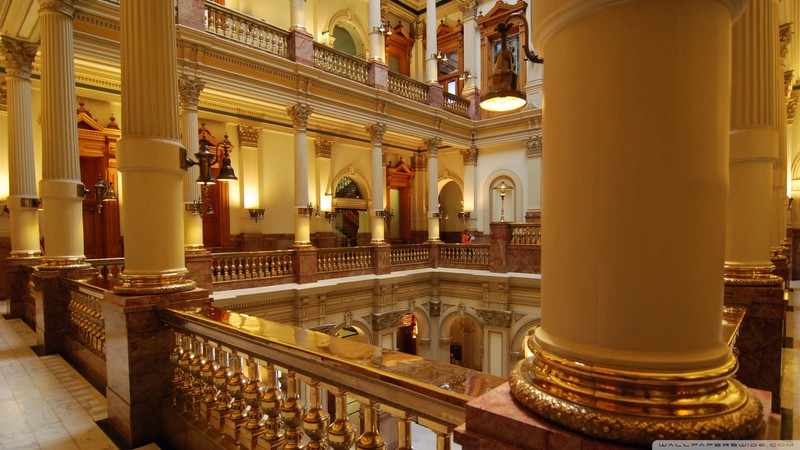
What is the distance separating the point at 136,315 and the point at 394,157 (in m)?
15.3

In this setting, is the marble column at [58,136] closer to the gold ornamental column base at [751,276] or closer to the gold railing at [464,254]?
the gold ornamental column base at [751,276]

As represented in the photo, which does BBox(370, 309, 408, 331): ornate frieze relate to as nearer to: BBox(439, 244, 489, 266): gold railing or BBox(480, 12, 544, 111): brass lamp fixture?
BBox(439, 244, 489, 266): gold railing

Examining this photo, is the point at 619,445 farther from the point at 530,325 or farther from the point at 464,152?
the point at 464,152

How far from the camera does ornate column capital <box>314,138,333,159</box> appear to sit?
1477cm

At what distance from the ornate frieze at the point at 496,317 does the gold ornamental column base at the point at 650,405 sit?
10.8m

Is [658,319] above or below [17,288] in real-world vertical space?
above

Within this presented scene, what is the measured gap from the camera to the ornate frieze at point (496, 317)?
1160cm

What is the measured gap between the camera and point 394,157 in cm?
1792

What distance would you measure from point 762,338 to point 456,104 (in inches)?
536

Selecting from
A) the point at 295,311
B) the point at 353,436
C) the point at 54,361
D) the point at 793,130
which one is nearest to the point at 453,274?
the point at 295,311

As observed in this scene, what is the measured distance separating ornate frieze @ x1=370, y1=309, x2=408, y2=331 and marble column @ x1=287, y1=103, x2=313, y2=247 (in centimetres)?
281

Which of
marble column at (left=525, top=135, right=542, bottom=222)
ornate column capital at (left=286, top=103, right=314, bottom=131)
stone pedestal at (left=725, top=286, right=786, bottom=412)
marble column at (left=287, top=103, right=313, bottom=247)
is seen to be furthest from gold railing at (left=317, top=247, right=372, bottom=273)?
stone pedestal at (left=725, top=286, right=786, bottom=412)

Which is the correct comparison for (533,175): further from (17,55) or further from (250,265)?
(17,55)

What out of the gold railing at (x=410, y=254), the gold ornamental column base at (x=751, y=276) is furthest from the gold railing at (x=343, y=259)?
the gold ornamental column base at (x=751, y=276)
